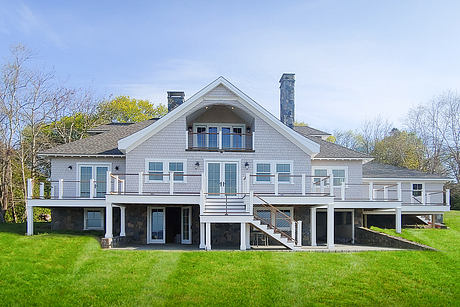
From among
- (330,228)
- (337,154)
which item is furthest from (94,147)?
(337,154)

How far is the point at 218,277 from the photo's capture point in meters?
14.8

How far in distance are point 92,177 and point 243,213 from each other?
8.93 meters

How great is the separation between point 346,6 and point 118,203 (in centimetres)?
1234

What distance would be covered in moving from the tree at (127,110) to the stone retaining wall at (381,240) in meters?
29.3

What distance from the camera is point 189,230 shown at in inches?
917

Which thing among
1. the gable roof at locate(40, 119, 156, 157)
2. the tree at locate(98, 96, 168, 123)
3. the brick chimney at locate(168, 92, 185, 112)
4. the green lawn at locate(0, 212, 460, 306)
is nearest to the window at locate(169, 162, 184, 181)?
the gable roof at locate(40, 119, 156, 157)

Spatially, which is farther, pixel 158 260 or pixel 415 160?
pixel 415 160

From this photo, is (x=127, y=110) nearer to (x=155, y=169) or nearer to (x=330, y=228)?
(x=155, y=169)

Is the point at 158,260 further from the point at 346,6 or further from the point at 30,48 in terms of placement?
the point at 30,48

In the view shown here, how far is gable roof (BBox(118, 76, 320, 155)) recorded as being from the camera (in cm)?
2267

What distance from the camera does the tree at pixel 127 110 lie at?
47031mm

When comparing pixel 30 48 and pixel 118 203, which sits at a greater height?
pixel 30 48

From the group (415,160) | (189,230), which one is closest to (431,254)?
(189,230)

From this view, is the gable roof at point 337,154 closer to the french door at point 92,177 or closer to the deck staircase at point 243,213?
the deck staircase at point 243,213
